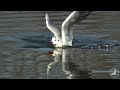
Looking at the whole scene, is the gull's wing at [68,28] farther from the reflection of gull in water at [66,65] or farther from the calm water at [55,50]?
the reflection of gull in water at [66,65]

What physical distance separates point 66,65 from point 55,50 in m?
1.47

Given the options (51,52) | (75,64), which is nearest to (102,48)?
(51,52)

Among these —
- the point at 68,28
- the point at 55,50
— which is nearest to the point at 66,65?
the point at 55,50

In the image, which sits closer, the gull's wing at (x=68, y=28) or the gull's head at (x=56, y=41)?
the gull's wing at (x=68, y=28)

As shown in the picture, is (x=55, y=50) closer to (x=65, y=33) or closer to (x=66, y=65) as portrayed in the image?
(x=65, y=33)

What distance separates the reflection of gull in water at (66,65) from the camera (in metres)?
3.84

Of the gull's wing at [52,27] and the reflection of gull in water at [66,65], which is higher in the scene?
the gull's wing at [52,27]

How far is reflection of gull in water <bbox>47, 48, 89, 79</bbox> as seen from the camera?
384cm

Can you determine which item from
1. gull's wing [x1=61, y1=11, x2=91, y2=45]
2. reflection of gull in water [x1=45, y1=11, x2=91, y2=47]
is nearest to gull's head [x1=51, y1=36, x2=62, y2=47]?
reflection of gull in water [x1=45, y1=11, x2=91, y2=47]

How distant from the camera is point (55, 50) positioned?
6.28 meters

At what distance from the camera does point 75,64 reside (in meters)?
4.68

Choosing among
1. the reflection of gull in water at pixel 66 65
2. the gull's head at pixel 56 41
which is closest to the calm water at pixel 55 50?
the reflection of gull in water at pixel 66 65

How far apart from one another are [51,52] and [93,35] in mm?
1280
